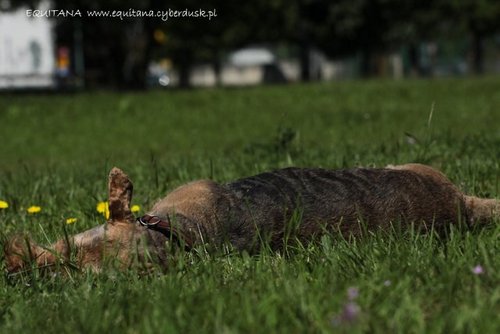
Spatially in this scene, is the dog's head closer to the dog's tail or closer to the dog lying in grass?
the dog lying in grass

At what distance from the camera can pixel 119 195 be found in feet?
10.9

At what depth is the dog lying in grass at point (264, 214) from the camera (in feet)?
10.8

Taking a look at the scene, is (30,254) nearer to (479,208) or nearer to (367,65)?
(479,208)

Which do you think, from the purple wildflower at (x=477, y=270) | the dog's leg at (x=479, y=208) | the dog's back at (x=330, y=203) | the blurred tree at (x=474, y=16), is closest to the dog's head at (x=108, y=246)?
the dog's back at (x=330, y=203)

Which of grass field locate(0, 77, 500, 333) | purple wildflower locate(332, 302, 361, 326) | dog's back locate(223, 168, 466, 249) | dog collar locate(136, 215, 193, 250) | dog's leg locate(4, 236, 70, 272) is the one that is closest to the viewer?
purple wildflower locate(332, 302, 361, 326)

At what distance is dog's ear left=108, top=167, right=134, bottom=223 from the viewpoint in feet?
10.8

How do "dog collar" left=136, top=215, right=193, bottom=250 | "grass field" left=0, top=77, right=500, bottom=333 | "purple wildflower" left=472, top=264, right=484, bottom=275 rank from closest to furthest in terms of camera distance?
1. "grass field" left=0, top=77, right=500, bottom=333
2. "purple wildflower" left=472, top=264, right=484, bottom=275
3. "dog collar" left=136, top=215, right=193, bottom=250

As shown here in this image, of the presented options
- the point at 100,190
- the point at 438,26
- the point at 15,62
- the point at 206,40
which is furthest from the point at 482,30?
the point at 100,190

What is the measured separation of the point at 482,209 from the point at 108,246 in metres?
1.68

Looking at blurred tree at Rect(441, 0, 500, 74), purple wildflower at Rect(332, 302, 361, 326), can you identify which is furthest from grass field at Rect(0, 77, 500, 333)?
blurred tree at Rect(441, 0, 500, 74)

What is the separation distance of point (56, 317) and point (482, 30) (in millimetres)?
49268

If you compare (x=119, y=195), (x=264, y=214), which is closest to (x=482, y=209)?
(x=264, y=214)

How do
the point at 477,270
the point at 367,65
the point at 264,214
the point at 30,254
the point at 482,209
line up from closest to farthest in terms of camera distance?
the point at 477,270 → the point at 30,254 → the point at 264,214 → the point at 482,209 → the point at 367,65

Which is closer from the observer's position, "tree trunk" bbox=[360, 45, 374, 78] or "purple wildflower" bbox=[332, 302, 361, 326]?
"purple wildflower" bbox=[332, 302, 361, 326]
